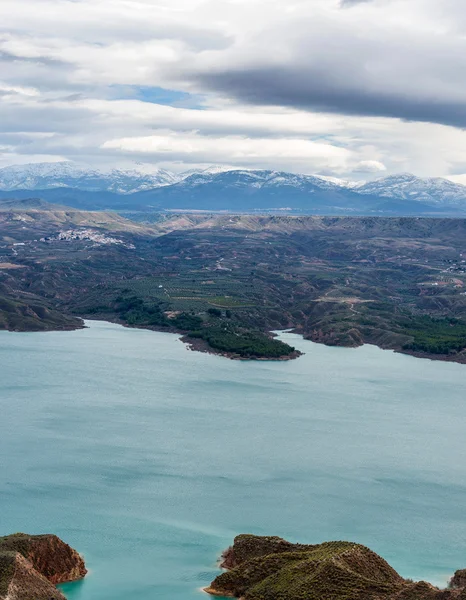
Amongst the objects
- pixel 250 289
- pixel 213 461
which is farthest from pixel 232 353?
pixel 213 461

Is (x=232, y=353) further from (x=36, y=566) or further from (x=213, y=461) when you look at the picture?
(x=36, y=566)

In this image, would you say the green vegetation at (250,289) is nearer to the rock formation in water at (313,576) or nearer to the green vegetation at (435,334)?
the green vegetation at (435,334)

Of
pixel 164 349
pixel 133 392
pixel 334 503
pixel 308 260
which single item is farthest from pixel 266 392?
pixel 308 260

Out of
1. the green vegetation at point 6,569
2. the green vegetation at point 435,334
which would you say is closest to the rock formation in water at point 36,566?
the green vegetation at point 6,569

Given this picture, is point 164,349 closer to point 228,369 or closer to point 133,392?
point 228,369

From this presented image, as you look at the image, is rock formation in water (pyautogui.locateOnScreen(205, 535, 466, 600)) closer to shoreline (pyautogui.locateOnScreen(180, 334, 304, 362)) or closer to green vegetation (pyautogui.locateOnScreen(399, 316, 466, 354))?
shoreline (pyautogui.locateOnScreen(180, 334, 304, 362))

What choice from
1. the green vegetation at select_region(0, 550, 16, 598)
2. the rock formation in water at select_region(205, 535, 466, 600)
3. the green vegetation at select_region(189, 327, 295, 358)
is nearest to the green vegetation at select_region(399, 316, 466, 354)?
the green vegetation at select_region(189, 327, 295, 358)
